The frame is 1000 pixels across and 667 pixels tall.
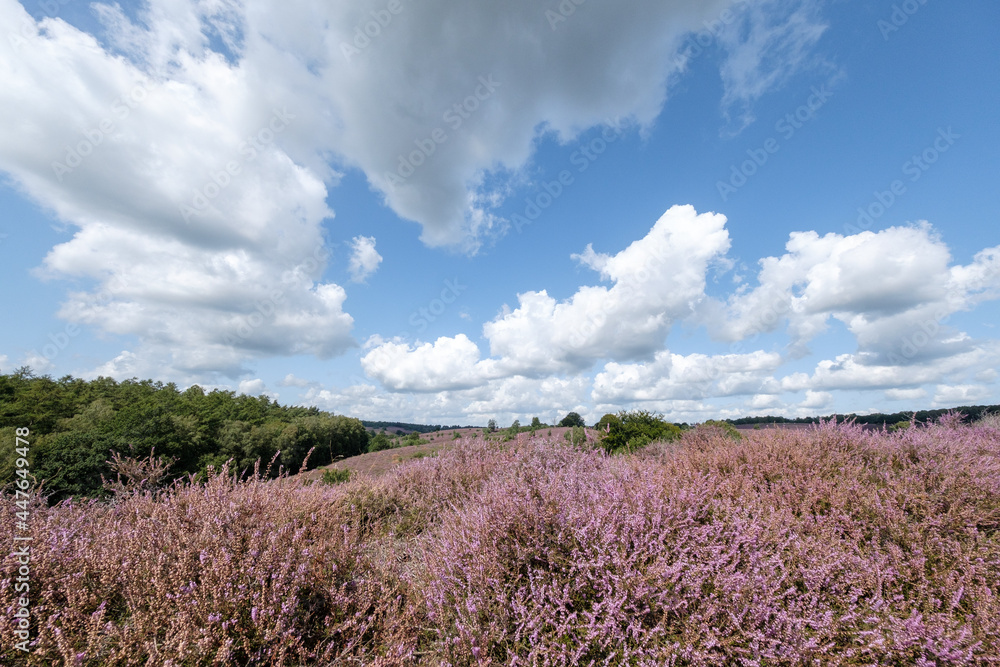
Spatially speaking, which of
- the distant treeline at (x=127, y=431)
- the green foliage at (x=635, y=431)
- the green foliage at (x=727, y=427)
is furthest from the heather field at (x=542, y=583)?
the green foliage at (x=635, y=431)

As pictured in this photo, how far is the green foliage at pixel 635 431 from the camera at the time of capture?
8.93m

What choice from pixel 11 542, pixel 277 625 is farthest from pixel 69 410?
pixel 277 625

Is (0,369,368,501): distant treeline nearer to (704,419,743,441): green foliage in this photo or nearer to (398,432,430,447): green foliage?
(398,432,430,447): green foliage

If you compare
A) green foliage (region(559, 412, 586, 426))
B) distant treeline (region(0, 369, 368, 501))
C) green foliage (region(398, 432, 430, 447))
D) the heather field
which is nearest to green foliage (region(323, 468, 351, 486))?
distant treeline (region(0, 369, 368, 501))

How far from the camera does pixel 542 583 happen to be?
2.50 metres

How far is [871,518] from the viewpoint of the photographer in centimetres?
357

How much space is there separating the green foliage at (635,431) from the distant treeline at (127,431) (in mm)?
7012

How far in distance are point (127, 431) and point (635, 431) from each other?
19487mm

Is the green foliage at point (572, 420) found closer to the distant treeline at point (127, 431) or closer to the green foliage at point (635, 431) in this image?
the green foliage at point (635, 431)

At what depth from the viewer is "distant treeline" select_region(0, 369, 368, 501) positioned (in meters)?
11.1

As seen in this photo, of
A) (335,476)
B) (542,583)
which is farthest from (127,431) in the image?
(542,583)

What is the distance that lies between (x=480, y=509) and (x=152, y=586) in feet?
6.90

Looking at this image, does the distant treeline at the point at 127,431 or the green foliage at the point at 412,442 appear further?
the green foliage at the point at 412,442

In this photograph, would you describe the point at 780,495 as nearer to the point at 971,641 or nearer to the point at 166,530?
the point at 971,641
